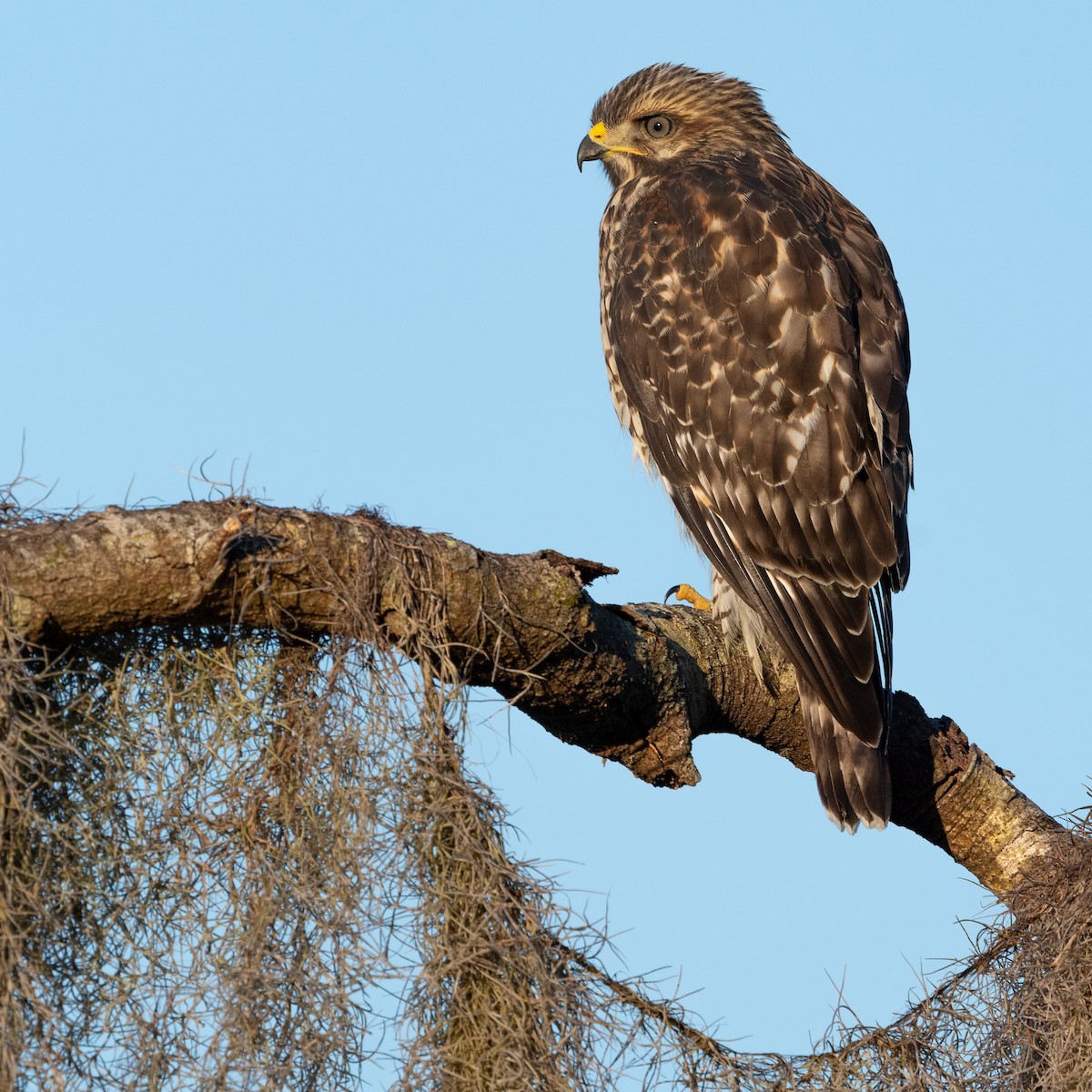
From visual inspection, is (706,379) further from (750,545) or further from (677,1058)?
(677,1058)

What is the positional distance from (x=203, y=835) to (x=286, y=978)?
1.04 ft

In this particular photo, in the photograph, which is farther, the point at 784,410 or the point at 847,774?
the point at 784,410

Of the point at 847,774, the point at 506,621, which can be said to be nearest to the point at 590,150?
the point at 847,774

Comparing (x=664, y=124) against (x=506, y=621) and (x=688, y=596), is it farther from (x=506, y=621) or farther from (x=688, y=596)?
(x=506, y=621)

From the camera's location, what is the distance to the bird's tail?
4148mm

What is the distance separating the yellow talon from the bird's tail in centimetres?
84

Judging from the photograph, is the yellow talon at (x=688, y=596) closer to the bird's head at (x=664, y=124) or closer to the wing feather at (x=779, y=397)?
the wing feather at (x=779, y=397)

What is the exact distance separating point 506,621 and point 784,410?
→ 186 centimetres

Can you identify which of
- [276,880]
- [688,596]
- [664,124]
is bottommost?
[276,880]

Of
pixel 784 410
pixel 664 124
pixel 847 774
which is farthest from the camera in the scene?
pixel 664 124

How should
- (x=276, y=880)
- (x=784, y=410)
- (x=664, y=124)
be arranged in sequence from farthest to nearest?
(x=664, y=124) < (x=784, y=410) < (x=276, y=880)

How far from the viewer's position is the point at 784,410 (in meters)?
4.72

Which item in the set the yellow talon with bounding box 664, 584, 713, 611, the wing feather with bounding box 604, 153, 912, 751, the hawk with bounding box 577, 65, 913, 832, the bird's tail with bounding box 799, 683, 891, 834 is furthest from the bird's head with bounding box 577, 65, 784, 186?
the bird's tail with bounding box 799, 683, 891, 834

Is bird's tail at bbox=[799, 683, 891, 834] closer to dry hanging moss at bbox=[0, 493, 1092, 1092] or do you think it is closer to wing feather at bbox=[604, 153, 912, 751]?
wing feather at bbox=[604, 153, 912, 751]
